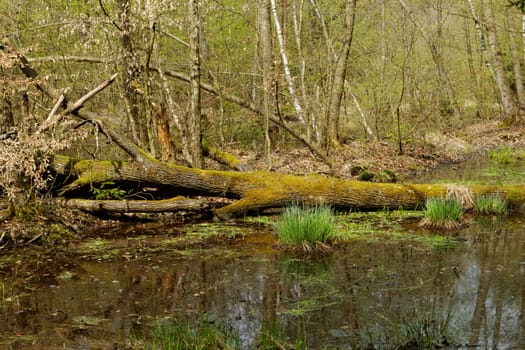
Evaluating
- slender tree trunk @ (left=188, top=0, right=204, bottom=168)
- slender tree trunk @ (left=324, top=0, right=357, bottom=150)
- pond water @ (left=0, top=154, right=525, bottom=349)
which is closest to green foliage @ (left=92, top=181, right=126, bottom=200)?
pond water @ (left=0, top=154, right=525, bottom=349)

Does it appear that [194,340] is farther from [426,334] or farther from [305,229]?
[305,229]

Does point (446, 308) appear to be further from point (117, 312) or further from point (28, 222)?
point (28, 222)

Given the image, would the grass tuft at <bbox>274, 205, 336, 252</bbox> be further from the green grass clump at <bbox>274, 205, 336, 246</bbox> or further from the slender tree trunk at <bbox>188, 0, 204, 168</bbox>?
the slender tree trunk at <bbox>188, 0, 204, 168</bbox>

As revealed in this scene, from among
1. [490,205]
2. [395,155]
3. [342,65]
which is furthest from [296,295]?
[395,155]

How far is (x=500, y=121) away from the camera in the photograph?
2253cm

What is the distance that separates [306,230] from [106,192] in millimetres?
3932

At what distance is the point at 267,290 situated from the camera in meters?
5.29

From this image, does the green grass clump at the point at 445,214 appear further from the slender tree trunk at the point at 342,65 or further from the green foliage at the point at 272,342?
the slender tree trunk at the point at 342,65

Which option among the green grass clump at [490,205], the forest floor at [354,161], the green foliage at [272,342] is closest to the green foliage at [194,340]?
the green foliage at [272,342]

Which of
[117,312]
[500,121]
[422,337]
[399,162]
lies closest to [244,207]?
[117,312]

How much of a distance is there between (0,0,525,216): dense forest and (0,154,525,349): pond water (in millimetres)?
2100

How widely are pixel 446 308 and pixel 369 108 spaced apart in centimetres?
1300

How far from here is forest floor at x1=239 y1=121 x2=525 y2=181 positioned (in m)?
13.1

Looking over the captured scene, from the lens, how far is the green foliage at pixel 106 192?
884cm
